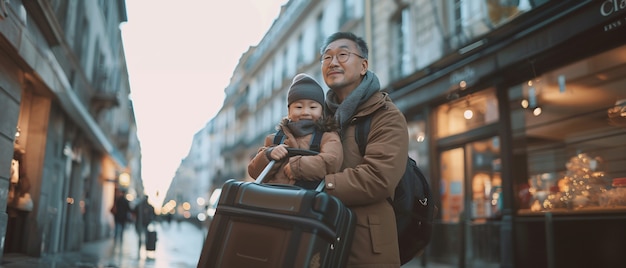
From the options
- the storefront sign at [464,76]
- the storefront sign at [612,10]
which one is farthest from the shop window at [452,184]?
the storefront sign at [612,10]

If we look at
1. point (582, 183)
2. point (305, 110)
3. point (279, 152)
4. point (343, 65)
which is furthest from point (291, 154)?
point (582, 183)

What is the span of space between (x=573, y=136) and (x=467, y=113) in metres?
3.09

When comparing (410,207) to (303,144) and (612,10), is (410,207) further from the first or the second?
(612,10)

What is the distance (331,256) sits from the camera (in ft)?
6.36

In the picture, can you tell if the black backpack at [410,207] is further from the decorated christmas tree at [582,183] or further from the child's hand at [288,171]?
the decorated christmas tree at [582,183]

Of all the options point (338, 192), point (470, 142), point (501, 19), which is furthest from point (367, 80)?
point (470, 142)

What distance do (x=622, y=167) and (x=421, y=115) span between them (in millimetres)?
5860

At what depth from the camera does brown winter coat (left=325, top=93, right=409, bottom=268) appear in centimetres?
212

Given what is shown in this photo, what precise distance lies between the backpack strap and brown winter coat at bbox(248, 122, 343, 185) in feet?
0.37

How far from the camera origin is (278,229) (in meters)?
1.95

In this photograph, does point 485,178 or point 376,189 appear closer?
point 376,189

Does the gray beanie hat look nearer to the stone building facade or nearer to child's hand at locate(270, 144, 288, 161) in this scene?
child's hand at locate(270, 144, 288, 161)

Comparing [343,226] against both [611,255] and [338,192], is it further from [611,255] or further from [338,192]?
[611,255]

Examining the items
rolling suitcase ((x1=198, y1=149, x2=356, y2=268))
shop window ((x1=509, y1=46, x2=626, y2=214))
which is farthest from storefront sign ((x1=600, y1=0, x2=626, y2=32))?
rolling suitcase ((x1=198, y1=149, x2=356, y2=268))
